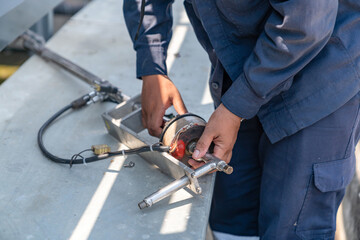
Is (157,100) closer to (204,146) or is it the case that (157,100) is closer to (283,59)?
(204,146)

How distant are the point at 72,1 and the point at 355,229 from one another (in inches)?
130

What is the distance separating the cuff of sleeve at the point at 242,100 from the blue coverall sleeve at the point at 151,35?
1.09 ft

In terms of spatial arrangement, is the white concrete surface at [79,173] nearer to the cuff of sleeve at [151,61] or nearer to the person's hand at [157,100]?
the person's hand at [157,100]

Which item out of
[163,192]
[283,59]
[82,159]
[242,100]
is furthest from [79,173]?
[283,59]

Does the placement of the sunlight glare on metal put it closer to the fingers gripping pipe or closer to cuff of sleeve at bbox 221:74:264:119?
the fingers gripping pipe

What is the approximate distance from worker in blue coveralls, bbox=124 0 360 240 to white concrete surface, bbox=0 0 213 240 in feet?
0.50

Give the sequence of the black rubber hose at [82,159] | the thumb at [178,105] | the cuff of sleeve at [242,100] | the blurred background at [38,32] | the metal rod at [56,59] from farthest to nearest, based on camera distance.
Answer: the blurred background at [38,32]
the metal rod at [56,59]
the thumb at [178,105]
the black rubber hose at [82,159]
the cuff of sleeve at [242,100]

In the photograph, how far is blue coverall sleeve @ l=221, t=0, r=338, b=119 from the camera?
0.82 meters

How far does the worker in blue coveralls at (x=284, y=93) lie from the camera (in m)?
0.90

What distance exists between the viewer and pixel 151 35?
128 centimetres

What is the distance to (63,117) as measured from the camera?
1464mm

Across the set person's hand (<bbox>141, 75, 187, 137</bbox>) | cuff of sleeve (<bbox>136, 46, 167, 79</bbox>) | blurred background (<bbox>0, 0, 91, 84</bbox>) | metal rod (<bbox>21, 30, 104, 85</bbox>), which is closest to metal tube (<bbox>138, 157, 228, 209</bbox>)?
person's hand (<bbox>141, 75, 187, 137</bbox>)

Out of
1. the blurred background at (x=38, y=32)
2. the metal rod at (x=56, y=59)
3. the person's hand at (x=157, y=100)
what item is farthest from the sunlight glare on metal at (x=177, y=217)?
the blurred background at (x=38, y=32)

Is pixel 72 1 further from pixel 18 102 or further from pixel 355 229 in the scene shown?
pixel 355 229
